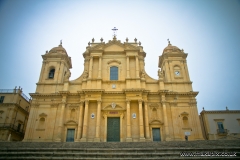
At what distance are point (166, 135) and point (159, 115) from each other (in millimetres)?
2491

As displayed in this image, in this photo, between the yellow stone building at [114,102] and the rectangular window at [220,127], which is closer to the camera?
the yellow stone building at [114,102]

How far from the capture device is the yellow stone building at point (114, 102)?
21.0 metres

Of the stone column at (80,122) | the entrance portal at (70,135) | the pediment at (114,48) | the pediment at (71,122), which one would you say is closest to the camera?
the stone column at (80,122)

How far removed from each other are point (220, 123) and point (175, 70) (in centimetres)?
1096

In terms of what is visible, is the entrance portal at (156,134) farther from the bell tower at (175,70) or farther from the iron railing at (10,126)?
the iron railing at (10,126)

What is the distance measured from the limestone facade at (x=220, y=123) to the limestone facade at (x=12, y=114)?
1111 inches

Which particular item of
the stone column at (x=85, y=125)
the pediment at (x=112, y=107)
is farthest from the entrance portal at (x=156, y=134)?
the stone column at (x=85, y=125)

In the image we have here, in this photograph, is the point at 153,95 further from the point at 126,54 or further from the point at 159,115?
the point at 126,54

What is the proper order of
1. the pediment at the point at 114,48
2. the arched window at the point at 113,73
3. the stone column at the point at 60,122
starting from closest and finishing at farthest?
the stone column at the point at 60,122, the arched window at the point at 113,73, the pediment at the point at 114,48

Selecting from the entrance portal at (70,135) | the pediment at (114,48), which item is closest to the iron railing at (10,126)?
the entrance portal at (70,135)

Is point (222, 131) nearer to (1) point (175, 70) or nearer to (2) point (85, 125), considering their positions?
(1) point (175, 70)

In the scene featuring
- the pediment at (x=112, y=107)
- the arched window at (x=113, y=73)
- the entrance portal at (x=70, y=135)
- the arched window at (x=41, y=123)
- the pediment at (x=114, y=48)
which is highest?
the pediment at (x=114, y=48)

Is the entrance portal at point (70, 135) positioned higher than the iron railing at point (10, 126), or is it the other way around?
the iron railing at point (10, 126)

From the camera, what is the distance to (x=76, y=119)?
21.9 metres
